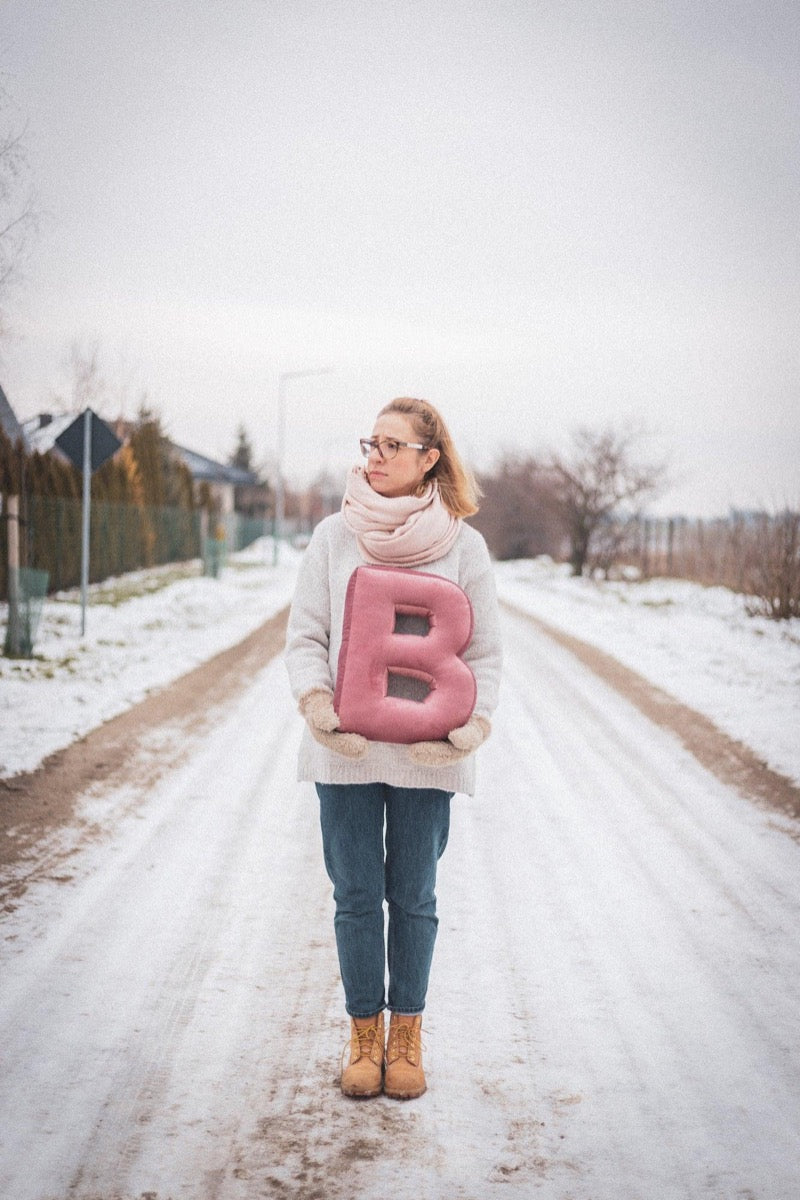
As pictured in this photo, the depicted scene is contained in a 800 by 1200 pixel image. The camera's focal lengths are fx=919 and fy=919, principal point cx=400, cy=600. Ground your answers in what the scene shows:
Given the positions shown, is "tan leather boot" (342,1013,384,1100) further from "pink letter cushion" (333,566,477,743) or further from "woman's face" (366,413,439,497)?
"woman's face" (366,413,439,497)

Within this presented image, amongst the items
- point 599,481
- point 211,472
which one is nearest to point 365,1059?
point 599,481

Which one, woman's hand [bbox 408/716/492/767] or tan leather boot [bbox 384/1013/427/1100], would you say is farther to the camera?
tan leather boot [bbox 384/1013/427/1100]

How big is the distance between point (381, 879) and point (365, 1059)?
513 mm

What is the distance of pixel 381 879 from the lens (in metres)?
2.59

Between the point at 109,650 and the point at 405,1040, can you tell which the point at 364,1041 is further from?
the point at 109,650

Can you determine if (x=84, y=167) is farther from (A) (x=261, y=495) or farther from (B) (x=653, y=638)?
(A) (x=261, y=495)

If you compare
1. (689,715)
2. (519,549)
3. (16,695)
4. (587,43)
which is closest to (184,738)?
(16,695)

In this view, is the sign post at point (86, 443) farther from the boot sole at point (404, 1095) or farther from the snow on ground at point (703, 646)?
the boot sole at point (404, 1095)

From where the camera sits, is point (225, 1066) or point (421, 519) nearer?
point (421, 519)

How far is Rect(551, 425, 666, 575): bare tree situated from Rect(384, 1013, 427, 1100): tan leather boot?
933 inches

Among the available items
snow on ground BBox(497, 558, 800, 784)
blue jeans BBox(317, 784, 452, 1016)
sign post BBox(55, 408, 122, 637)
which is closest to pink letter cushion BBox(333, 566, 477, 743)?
blue jeans BBox(317, 784, 452, 1016)

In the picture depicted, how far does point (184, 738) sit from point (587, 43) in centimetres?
1545

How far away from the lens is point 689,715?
27.2ft

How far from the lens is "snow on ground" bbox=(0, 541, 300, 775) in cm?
732
